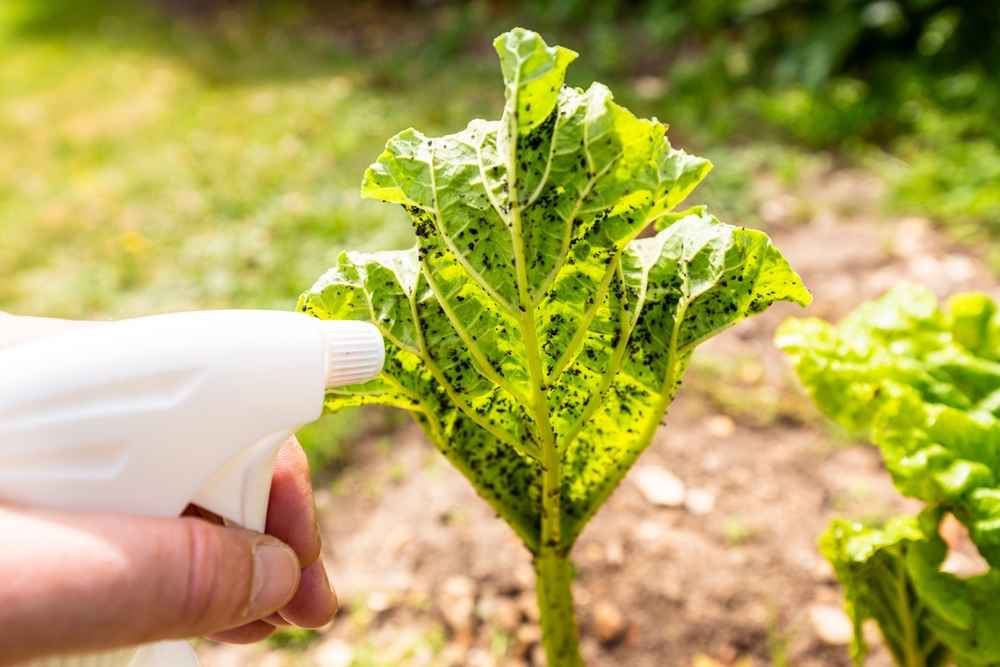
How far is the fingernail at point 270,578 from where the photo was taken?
926 mm

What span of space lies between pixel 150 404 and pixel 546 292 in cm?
54

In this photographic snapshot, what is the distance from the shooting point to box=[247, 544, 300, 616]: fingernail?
93 centimetres

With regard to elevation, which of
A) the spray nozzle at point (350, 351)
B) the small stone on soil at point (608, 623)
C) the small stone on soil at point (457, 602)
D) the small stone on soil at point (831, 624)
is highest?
the spray nozzle at point (350, 351)

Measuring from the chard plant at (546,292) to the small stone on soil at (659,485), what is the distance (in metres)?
Answer: 0.81

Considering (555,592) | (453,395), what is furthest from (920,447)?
(453,395)

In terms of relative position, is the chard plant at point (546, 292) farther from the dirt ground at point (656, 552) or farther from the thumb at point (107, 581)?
the dirt ground at point (656, 552)

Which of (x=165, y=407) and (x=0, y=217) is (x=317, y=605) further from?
(x=0, y=217)

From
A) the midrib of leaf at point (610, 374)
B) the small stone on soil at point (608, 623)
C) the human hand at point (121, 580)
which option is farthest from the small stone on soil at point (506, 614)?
the human hand at point (121, 580)

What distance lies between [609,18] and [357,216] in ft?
9.09

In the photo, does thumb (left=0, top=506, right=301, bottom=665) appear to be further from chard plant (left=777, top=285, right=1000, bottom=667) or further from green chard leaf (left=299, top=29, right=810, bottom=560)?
chard plant (left=777, top=285, right=1000, bottom=667)

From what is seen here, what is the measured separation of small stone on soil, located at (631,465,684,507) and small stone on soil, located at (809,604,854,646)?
0.45m

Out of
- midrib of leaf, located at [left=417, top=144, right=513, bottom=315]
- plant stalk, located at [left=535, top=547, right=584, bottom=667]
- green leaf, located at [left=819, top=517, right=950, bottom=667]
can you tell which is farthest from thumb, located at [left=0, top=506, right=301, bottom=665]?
green leaf, located at [left=819, top=517, right=950, bottom=667]

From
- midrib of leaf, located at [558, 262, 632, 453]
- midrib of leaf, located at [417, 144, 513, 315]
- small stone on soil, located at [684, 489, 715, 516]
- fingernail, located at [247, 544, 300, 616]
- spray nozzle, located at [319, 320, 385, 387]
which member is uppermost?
midrib of leaf, located at [417, 144, 513, 315]

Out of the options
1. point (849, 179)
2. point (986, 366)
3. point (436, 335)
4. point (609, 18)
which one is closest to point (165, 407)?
point (436, 335)
